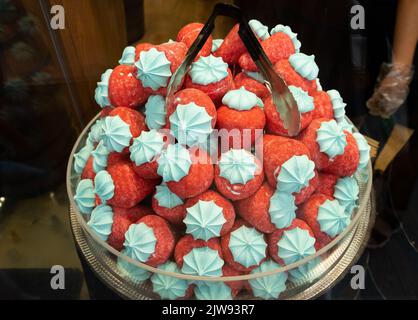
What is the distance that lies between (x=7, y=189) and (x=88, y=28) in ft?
1.74

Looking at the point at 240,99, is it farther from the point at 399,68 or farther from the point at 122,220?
the point at 399,68

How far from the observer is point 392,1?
885mm

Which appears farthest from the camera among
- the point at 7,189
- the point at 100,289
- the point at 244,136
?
the point at 7,189

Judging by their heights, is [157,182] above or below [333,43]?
below

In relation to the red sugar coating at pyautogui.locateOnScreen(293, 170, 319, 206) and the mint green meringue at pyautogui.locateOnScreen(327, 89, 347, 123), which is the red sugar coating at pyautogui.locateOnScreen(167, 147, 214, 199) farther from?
the mint green meringue at pyautogui.locateOnScreen(327, 89, 347, 123)

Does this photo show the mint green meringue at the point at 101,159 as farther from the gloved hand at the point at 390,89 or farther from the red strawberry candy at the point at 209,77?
the gloved hand at the point at 390,89

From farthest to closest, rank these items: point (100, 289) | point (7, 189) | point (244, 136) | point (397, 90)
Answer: point (7, 189) → point (397, 90) → point (100, 289) → point (244, 136)

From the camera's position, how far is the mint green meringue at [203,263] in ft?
2.30

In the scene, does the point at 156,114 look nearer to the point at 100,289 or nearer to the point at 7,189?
the point at 100,289

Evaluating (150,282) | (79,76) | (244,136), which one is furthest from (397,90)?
(79,76)

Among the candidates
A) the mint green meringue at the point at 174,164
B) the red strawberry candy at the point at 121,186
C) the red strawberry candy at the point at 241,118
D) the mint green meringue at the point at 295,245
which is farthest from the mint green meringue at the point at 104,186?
the mint green meringue at the point at 295,245

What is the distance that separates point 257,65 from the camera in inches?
26.8

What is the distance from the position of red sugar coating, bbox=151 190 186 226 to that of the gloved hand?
2.20 feet

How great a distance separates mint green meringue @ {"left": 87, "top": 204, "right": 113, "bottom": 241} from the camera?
0.76 m
